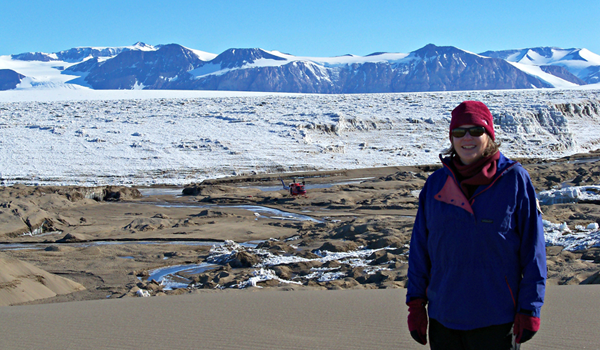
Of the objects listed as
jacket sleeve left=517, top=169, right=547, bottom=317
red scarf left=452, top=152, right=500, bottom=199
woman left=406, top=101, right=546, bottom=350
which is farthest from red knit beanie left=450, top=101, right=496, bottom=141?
jacket sleeve left=517, top=169, right=547, bottom=317

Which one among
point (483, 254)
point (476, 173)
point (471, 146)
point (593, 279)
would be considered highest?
point (471, 146)

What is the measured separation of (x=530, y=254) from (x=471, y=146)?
524mm

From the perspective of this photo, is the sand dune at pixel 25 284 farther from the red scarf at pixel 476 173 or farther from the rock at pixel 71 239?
the red scarf at pixel 476 173

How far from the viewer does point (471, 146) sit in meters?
2.24

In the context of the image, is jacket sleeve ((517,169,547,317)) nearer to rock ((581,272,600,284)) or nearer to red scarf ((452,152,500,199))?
red scarf ((452,152,500,199))

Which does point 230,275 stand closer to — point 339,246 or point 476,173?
point 339,246

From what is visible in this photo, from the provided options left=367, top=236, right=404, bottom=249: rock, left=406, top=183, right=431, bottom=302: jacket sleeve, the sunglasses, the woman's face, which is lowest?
left=367, top=236, right=404, bottom=249: rock

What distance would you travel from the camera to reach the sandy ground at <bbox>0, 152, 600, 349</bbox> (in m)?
3.97

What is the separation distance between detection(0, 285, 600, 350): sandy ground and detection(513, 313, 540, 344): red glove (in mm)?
1617

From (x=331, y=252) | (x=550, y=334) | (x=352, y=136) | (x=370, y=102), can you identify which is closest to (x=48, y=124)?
(x=352, y=136)

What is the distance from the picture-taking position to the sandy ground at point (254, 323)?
12.2 feet

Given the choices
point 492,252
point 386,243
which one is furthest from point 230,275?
point 492,252

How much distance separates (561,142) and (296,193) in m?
25.9

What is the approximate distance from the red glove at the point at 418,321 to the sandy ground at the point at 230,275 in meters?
1.47
